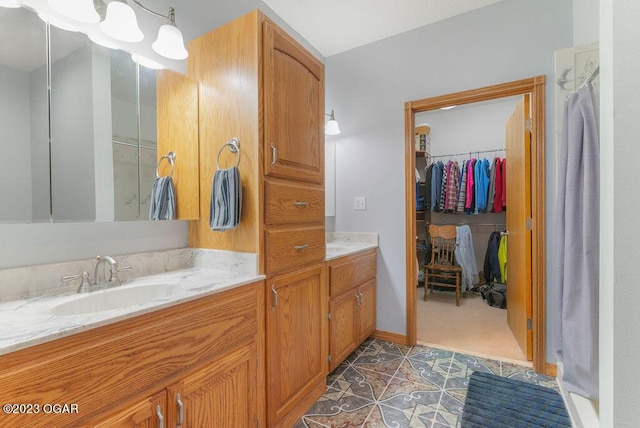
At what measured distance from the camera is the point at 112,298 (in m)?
1.17

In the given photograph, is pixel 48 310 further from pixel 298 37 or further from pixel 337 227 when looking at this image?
pixel 298 37

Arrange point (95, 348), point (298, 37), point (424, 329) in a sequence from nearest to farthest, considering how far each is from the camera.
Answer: point (95, 348) → point (298, 37) → point (424, 329)

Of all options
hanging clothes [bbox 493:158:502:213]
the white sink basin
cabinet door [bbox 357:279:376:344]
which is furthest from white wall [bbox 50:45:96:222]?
hanging clothes [bbox 493:158:502:213]

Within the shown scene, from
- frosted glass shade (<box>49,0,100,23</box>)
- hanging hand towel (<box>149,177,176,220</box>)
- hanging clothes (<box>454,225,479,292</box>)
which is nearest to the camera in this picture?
frosted glass shade (<box>49,0,100,23</box>)

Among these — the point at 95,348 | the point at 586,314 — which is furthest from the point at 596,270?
the point at 95,348

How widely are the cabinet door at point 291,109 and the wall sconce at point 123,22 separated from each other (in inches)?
18.0

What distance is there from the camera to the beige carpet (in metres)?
2.34

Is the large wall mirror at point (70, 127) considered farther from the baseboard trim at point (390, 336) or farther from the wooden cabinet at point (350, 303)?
the baseboard trim at point (390, 336)

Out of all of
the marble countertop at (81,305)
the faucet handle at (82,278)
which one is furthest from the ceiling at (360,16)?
the faucet handle at (82,278)

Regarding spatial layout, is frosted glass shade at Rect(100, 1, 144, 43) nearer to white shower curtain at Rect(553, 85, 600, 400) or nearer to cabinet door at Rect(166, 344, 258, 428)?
cabinet door at Rect(166, 344, 258, 428)

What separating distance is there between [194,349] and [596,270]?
5.66 feet

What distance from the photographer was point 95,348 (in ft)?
2.52

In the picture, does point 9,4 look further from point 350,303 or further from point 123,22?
point 350,303

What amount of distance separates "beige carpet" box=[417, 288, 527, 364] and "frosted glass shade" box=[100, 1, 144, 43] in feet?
9.33
